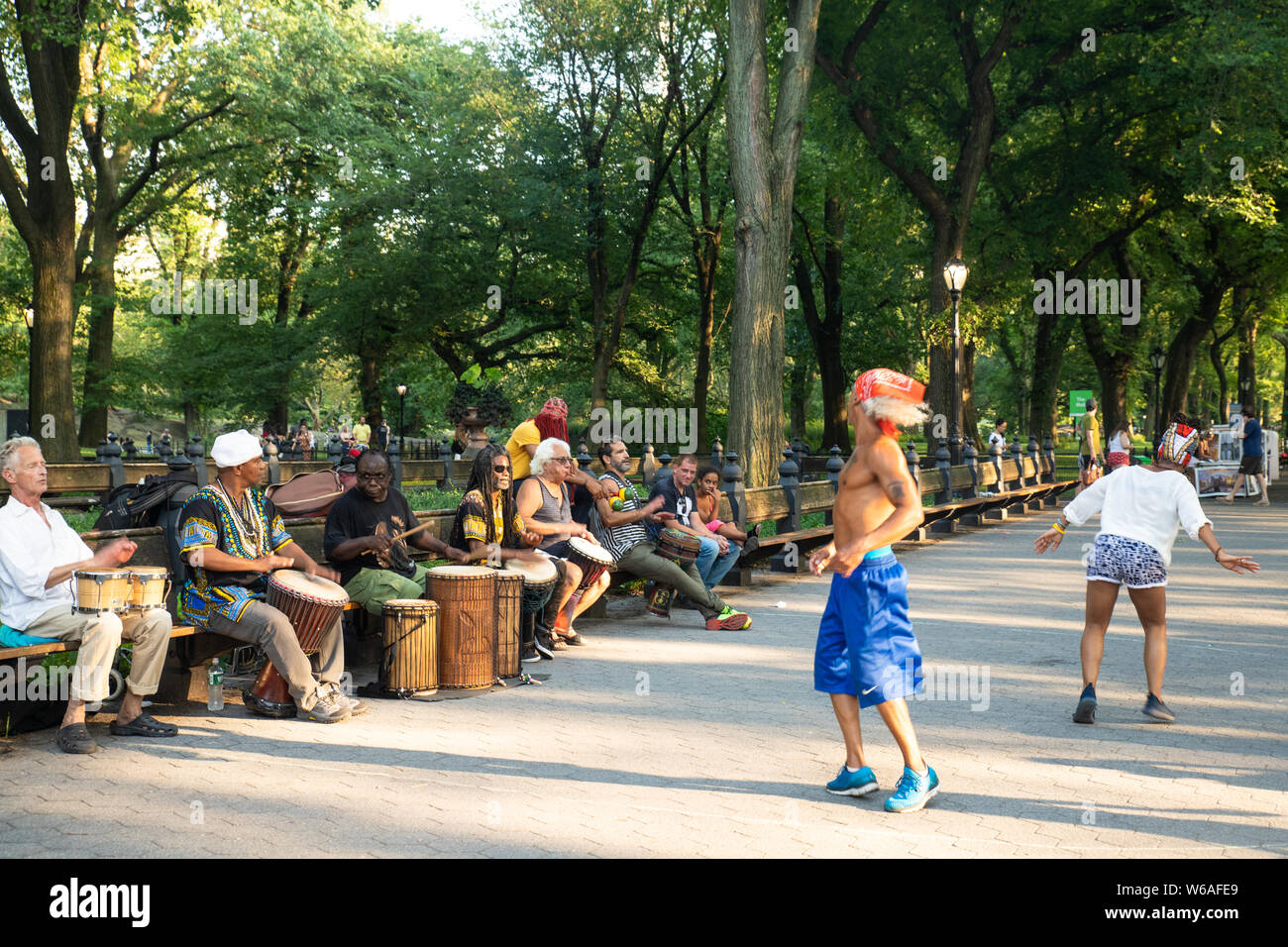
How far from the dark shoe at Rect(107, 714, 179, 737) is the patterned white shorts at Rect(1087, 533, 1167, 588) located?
526 cm

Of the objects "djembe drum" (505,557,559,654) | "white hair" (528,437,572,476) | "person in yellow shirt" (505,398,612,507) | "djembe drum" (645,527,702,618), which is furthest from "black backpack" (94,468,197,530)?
"djembe drum" (645,527,702,618)

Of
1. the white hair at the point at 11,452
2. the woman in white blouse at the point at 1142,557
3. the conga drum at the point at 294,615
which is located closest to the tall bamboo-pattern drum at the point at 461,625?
the conga drum at the point at 294,615

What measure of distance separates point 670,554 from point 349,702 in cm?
418

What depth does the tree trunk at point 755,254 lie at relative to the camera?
1623 cm

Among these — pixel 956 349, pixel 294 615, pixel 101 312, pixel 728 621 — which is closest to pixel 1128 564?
pixel 728 621

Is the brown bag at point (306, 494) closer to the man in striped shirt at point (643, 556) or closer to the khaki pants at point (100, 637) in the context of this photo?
the khaki pants at point (100, 637)

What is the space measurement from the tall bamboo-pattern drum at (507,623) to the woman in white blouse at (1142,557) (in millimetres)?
3525

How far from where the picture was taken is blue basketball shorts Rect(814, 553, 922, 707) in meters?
5.27

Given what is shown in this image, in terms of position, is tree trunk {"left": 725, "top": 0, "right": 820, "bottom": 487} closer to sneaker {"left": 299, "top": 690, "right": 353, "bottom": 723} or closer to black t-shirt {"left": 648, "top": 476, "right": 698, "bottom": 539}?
black t-shirt {"left": 648, "top": 476, "right": 698, "bottom": 539}

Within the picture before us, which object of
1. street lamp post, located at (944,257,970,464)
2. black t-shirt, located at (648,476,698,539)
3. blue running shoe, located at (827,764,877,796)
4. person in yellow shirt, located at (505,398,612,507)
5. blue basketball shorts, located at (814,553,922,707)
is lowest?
blue running shoe, located at (827,764,877,796)

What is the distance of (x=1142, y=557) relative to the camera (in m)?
6.94

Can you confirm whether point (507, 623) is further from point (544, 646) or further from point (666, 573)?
point (666, 573)

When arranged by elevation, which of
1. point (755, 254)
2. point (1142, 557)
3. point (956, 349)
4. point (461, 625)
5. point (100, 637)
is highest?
point (755, 254)
